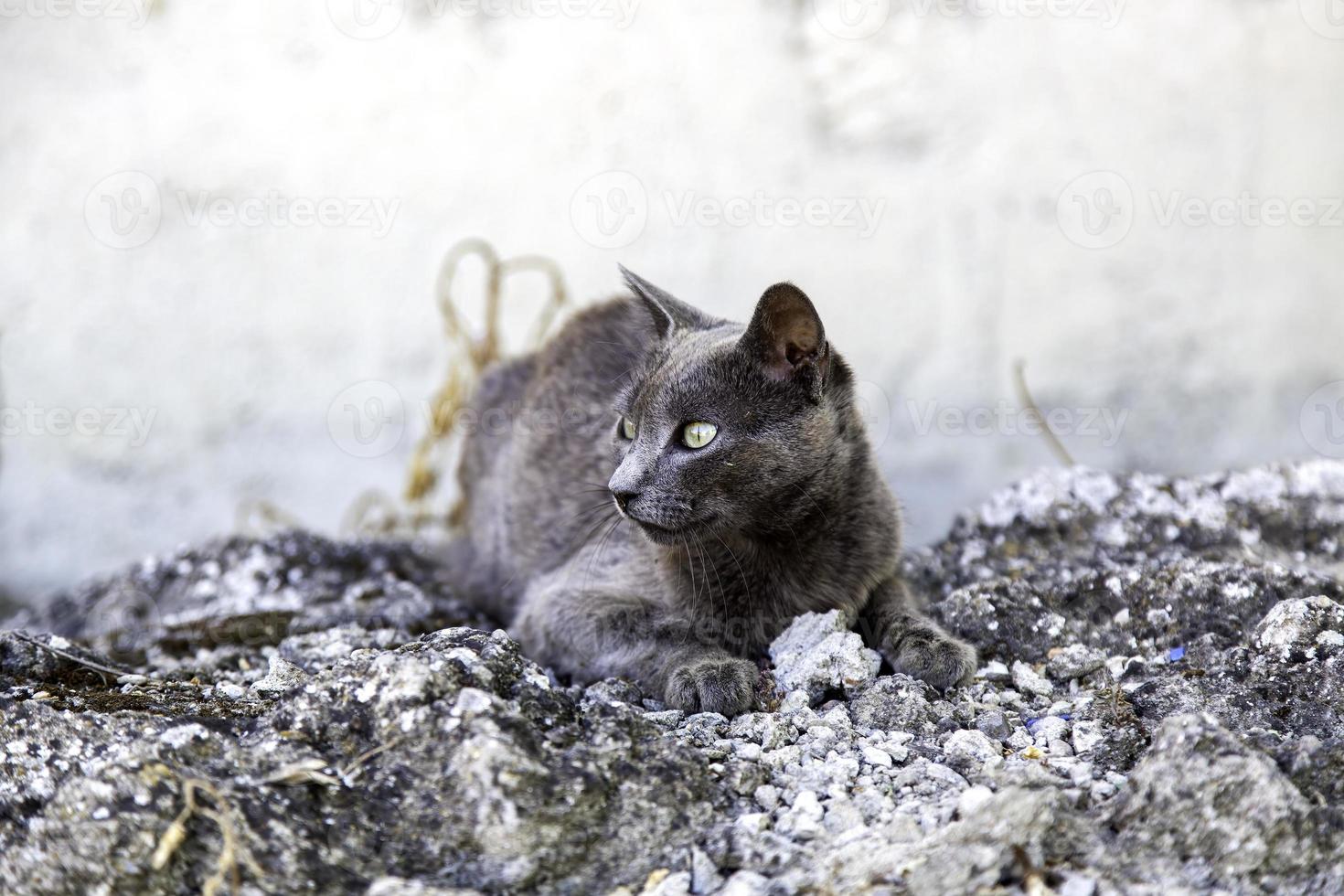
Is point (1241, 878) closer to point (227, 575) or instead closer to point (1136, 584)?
point (1136, 584)

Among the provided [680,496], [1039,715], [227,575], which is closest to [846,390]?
[680,496]

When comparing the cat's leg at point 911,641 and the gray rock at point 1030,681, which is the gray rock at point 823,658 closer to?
the cat's leg at point 911,641

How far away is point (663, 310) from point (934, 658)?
93 centimetres

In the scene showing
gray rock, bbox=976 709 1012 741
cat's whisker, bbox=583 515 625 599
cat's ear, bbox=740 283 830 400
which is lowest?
gray rock, bbox=976 709 1012 741

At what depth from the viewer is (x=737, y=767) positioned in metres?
1.82

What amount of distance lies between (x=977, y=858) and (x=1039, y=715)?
714mm

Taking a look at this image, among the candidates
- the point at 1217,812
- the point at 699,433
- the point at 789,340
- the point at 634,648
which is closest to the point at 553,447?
the point at 634,648

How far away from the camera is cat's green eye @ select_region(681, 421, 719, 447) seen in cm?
223

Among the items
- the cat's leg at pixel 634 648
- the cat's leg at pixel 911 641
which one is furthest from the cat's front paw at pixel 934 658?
the cat's leg at pixel 634 648

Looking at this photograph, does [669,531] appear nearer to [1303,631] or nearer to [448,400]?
[1303,631]

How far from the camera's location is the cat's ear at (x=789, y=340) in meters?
2.17

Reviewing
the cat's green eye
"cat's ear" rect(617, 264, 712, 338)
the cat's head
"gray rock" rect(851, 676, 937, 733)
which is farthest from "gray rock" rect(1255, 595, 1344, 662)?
"cat's ear" rect(617, 264, 712, 338)

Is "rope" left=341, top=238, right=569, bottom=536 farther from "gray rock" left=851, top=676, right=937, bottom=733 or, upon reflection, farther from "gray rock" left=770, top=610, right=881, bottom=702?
"gray rock" left=851, top=676, right=937, bottom=733

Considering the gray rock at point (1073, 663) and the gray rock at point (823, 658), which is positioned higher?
the gray rock at point (823, 658)
